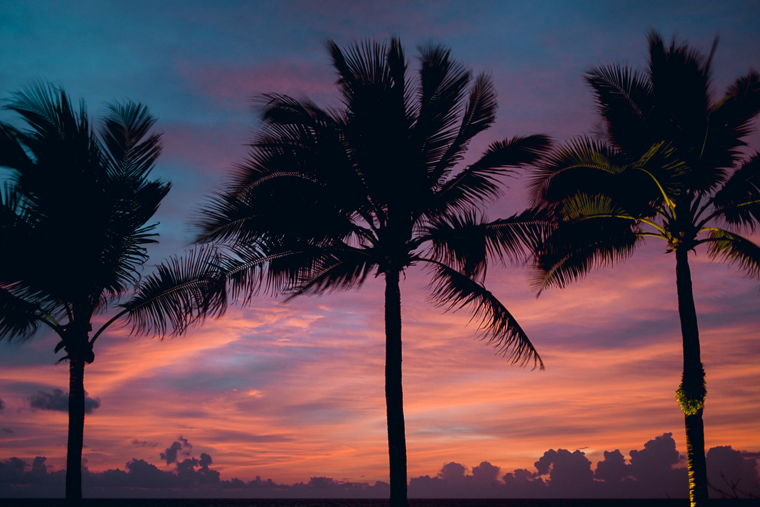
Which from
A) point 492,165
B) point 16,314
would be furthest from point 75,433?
point 492,165

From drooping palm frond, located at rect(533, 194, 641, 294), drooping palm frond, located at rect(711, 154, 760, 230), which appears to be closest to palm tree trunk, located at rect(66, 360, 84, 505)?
drooping palm frond, located at rect(533, 194, 641, 294)

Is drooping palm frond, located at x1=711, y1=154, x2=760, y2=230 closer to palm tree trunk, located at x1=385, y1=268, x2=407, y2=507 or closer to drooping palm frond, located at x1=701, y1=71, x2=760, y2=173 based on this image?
drooping palm frond, located at x1=701, y1=71, x2=760, y2=173

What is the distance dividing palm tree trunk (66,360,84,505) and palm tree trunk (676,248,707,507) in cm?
1389

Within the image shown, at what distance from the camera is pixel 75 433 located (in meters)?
14.9

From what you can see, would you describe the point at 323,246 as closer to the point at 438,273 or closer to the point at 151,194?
the point at 438,273

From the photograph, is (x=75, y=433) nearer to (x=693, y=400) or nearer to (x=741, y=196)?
(x=693, y=400)

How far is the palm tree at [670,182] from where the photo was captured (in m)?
15.3

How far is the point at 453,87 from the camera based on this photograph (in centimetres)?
1606

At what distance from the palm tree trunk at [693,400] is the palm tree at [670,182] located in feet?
0.08

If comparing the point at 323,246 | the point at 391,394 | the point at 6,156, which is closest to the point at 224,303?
the point at 323,246

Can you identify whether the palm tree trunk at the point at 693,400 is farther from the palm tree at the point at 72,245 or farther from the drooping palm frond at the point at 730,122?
the palm tree at the point at 72,245

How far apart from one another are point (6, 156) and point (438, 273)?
10.4 meters

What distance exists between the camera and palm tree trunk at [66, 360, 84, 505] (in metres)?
14.5

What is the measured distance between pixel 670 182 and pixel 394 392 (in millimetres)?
8162
